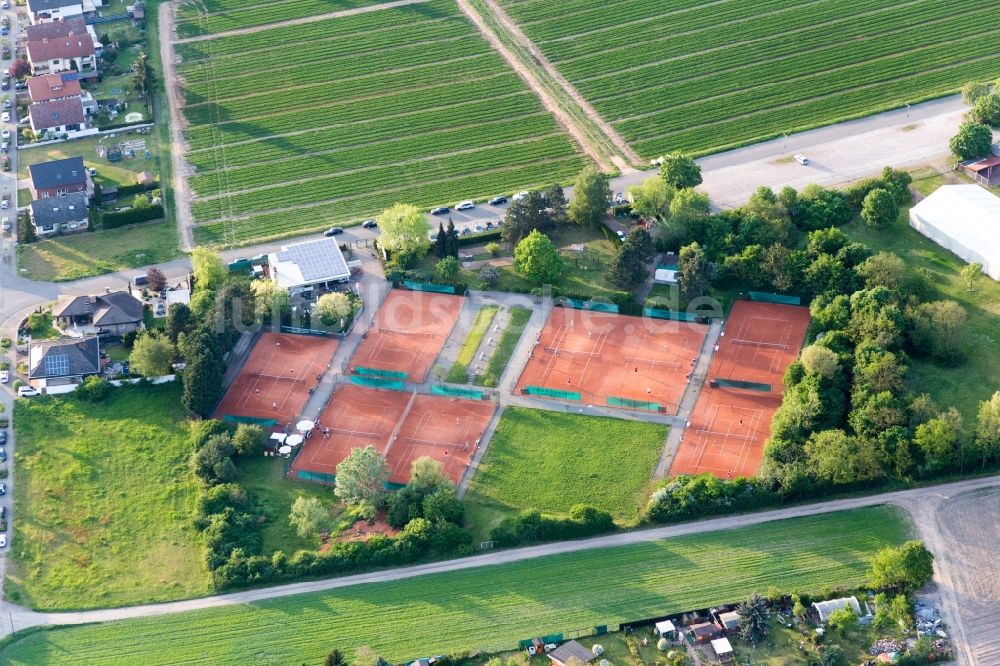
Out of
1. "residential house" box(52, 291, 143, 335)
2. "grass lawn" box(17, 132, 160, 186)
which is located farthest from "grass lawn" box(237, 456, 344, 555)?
"grass lawn" box(17, 132, 160, 186)

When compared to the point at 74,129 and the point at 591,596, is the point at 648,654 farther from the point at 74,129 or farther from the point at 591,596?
the point at 74,129

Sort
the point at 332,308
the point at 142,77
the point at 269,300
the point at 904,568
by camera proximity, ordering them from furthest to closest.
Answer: the point at 142,77 → the point at 269,300 → the point at 332,308 → the point at 904,568

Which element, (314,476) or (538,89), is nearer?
(314,476)

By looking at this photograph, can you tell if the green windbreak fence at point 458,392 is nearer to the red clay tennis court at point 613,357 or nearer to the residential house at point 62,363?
the red clay tennis court at point 613,357

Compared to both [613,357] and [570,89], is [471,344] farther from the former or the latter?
[570,89]

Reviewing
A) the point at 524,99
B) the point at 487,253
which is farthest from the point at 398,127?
the point at 487,253

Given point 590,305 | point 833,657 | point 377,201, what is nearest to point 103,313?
point 377,201

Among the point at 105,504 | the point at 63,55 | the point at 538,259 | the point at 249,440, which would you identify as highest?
the point at 63,55
